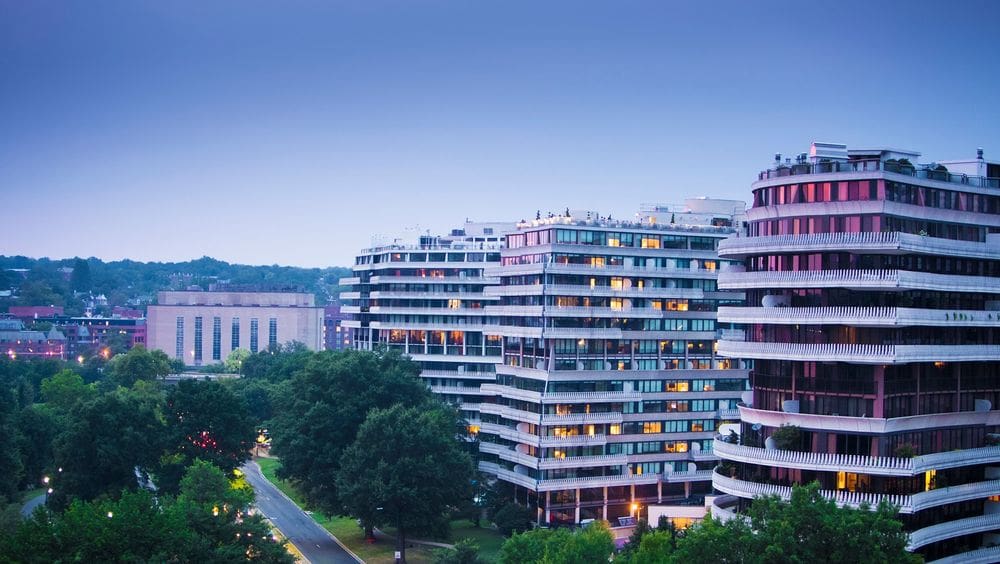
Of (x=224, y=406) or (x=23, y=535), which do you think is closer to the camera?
(x=23, y=535)

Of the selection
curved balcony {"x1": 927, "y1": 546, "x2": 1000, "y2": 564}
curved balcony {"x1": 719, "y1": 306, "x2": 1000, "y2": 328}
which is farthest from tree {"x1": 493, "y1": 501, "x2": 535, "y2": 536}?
curved balcony {"x1": 927, "y1": 546, "x2": 1000, "y2": 564}

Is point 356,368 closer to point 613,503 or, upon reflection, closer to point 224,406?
point 224,406

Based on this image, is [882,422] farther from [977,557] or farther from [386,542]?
[386,542]

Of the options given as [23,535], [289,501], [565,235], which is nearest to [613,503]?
[565,235]

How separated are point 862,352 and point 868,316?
284 centimetres

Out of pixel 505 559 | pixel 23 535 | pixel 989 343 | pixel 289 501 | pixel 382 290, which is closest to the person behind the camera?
pixel 23 535

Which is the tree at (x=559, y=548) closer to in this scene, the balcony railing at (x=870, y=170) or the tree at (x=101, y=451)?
the balcony railing at (x=870, y=170)

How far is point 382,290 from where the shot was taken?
186 m

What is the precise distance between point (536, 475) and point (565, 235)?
30414 mm

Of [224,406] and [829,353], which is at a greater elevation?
[829,353]

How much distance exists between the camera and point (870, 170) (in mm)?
86125

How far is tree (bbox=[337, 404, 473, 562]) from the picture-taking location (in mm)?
121812

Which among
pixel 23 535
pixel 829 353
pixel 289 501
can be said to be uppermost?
pixel 829 353

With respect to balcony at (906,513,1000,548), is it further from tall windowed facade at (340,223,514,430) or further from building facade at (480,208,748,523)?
tall windowed facade at (340,223,514,430)
